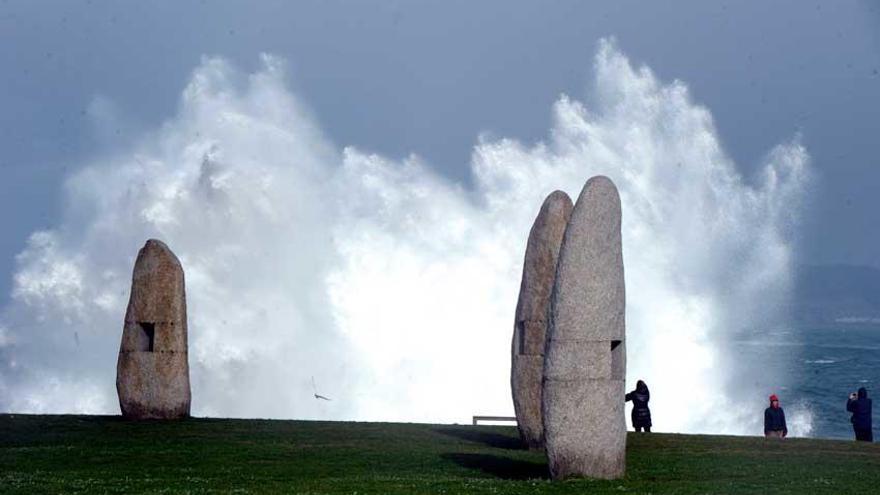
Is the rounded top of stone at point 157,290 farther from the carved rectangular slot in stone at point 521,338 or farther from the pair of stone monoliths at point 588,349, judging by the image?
the pair of stone monoliths at point 588,349

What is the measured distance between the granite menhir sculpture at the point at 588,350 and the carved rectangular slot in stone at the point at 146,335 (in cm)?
1663

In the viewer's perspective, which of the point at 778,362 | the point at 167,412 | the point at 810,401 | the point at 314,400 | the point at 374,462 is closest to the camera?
the point at 374,462

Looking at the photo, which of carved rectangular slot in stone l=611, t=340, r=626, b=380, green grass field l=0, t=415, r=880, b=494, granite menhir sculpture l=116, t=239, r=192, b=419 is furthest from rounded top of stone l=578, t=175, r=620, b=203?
granite menhir sculpture l=116, t=239, r=192, b=419

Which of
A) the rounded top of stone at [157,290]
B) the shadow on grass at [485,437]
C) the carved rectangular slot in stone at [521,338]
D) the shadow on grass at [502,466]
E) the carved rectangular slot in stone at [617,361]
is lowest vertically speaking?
the shadow on grass at [502,466]

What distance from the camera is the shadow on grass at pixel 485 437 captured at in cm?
3324

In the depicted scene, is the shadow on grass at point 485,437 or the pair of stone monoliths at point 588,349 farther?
the shadow on grass at point 485,437

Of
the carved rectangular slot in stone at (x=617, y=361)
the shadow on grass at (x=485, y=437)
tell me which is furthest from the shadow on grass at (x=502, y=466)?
the shadow on grass at (x=485, y=437)

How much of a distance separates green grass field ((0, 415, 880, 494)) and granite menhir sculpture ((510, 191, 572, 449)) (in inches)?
36.0

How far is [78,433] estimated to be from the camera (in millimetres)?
34531

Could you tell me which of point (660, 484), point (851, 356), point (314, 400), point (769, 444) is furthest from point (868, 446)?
point (851, 356)

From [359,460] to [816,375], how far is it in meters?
114

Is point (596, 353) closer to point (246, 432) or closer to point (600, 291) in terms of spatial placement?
point (600, 291)

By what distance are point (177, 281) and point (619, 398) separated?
17.6 metres

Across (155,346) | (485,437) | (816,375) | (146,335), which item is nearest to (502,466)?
(485,437)
